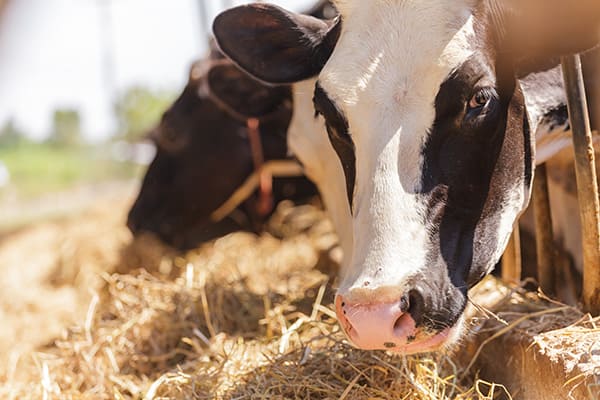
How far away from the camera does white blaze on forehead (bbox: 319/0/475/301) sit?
84.1 inches

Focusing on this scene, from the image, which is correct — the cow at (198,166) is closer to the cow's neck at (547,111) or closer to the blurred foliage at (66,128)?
the cow's neck at (547,111)

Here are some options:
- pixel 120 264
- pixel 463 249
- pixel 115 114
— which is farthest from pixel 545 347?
pixel 115 114

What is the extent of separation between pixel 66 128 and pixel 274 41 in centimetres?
2461

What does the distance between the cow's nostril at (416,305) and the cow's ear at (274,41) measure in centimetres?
109

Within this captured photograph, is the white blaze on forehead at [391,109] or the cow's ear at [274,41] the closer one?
the white blaze on forehead at [391,109]

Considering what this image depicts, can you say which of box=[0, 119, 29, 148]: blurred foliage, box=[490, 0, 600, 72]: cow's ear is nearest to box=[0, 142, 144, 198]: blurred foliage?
Result: box=[0, 119, 29, 148]: blurred foliage

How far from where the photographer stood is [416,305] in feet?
6.80

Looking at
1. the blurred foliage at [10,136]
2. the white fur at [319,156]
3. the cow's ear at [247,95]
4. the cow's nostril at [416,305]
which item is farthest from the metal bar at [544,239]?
the blurred foliage at [10,136]

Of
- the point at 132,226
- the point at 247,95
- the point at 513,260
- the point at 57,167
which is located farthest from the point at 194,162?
the point at 57,167

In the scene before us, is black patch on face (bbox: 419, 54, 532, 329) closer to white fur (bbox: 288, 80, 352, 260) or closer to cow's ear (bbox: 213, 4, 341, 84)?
cow's ear (bbox: 213, 4, 341, 84)

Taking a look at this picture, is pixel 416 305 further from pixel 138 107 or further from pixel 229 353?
pixel 138 107

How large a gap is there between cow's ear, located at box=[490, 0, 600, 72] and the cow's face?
118 inches

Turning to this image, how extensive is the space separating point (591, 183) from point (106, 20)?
17.5m

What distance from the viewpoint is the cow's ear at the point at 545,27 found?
241cm
